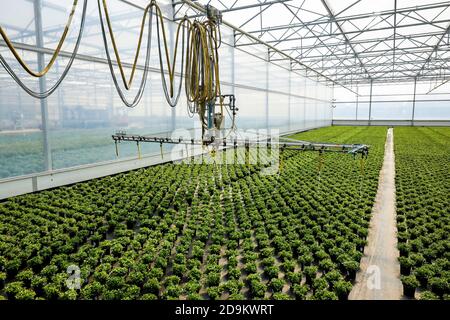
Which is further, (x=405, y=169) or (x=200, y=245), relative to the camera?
(x=405, y=169)

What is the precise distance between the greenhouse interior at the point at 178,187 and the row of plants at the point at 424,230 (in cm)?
3

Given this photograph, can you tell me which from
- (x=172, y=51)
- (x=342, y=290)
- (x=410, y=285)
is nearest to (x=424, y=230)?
(x=410, y=285)

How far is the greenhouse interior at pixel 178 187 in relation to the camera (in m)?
3.69

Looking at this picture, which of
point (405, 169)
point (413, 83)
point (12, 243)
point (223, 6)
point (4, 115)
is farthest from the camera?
point (413, 83)

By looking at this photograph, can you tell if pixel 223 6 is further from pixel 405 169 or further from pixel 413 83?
pixel 413 83

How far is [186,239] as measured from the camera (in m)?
4.65

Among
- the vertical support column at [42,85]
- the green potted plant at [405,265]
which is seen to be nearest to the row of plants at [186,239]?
the green potted plant at [405,265]

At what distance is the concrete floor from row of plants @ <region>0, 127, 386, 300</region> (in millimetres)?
174

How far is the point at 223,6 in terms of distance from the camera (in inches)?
468

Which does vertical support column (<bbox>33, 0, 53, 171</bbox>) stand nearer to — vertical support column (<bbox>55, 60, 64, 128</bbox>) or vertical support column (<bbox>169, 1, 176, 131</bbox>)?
vertical support column (<bbox>55, 60, 64, 128</bbox>)

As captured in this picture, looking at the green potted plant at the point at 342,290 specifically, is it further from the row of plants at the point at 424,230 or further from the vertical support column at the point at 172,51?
the vertical support column at the point at 172,51

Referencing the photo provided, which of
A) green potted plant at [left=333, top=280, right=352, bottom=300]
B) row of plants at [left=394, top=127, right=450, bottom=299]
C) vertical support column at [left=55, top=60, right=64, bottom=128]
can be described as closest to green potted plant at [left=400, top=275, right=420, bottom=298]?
row of plants at [left=394, top=127, right=450, bottom=299]

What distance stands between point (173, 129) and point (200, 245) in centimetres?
798
